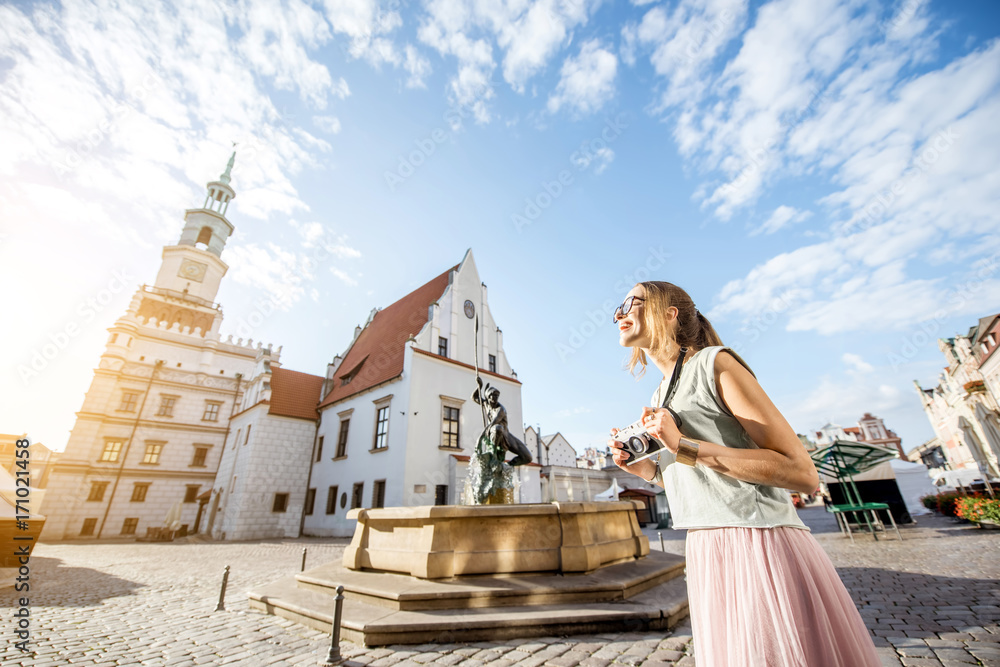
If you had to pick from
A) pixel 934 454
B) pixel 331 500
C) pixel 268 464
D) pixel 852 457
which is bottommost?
pixel 331 500

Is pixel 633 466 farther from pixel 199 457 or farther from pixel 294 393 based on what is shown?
pixel 199 457

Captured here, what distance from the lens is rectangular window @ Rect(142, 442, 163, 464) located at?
27.1 meters

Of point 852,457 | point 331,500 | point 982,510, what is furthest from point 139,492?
point 982,510

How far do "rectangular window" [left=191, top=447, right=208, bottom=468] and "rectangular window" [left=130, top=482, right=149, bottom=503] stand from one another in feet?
8.77

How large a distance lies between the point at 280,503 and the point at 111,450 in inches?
563

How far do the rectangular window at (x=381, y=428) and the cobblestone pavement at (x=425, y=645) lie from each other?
34.0ft

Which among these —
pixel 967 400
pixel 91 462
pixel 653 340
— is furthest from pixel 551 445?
pixel 653 340

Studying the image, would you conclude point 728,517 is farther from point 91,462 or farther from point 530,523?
point 91,462

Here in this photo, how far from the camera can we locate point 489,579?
545 cm

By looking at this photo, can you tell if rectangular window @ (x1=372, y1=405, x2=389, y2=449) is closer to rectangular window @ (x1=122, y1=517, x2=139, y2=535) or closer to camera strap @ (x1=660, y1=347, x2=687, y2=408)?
camera strap @ (x1=660, y1=347, x2=687, y2=408)

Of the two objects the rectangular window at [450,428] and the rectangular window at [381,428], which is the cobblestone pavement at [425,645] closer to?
the rectangular window at [381,428]

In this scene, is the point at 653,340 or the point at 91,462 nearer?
the point at 653,340

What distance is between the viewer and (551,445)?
164 ft

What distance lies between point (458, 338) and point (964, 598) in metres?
19.7
